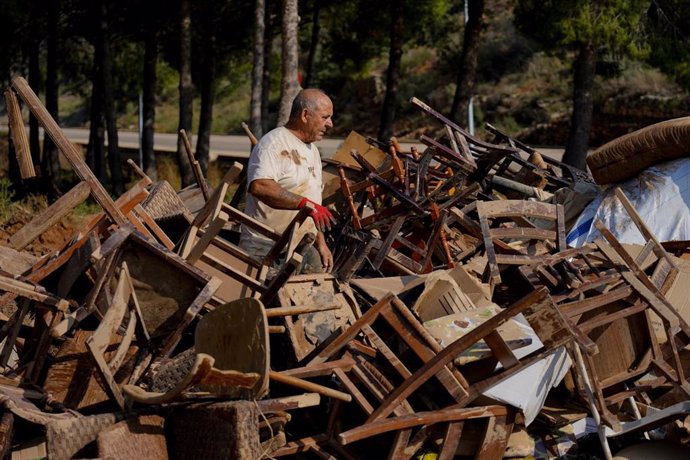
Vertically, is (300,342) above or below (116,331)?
below

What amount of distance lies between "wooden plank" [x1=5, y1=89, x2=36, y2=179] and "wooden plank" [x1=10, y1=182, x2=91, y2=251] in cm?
37

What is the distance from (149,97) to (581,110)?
27.3 ft

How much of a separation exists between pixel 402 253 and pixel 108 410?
2862 millimetres

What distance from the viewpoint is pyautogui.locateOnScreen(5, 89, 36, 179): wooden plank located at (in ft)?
18.0

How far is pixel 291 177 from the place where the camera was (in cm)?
594

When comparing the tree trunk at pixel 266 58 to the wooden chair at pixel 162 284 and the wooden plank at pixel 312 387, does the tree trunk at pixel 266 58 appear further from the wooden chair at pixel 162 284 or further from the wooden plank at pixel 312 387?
the wooden plank at pixel 312 387

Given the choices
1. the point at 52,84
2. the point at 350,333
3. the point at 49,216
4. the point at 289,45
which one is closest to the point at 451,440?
the point at 350,333

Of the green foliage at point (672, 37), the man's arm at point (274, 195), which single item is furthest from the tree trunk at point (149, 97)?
the man's arm at point (274, 195)

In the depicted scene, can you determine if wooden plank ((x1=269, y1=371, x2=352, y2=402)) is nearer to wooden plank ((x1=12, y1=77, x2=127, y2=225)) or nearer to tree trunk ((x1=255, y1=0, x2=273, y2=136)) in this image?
wooden plank ((x1=12, y1=77, x2=127, y2=225))

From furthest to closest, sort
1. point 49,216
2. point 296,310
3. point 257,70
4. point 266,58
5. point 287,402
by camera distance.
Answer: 1. point 266,58
2. point 257,70
3. point 49,216
4. point 296,310
5. point 287,402

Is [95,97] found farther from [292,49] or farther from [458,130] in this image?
[458,130]

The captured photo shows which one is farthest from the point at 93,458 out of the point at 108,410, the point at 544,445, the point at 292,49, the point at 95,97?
the point at 95,97

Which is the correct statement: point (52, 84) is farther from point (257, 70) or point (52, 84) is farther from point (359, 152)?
point (359, 152)

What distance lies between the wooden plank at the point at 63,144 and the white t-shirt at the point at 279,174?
0.89 metres
